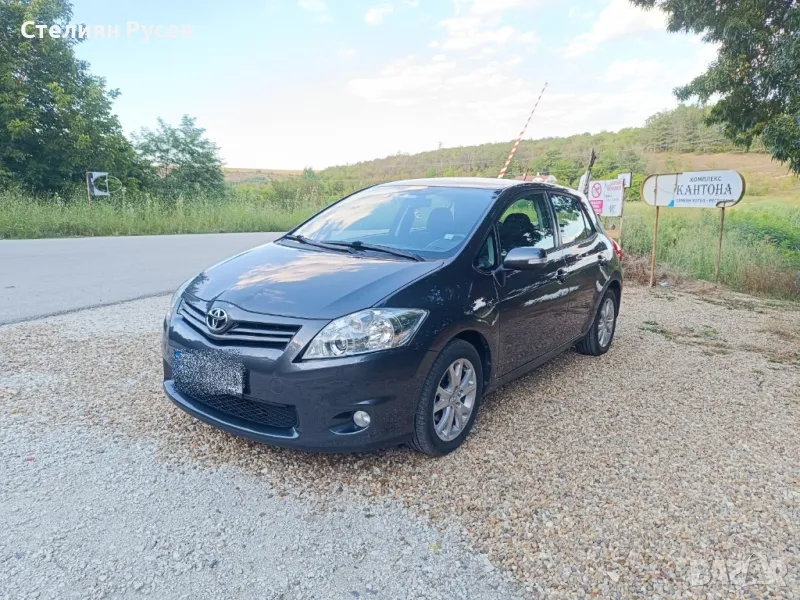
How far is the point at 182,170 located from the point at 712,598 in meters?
26.2

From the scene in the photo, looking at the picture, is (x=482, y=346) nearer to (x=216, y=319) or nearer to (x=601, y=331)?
(x=216, y=319)

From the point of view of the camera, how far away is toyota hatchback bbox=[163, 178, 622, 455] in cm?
278

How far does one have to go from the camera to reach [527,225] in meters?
4.13

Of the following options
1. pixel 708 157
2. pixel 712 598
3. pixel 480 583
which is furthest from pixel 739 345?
pixel 708 157

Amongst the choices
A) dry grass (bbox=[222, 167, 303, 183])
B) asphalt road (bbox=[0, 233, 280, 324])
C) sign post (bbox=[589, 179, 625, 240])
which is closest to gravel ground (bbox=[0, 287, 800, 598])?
asphalt road (bbox=[0, 233, 280, 324])

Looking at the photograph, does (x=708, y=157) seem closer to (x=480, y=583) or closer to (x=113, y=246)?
(x=113, y=246)

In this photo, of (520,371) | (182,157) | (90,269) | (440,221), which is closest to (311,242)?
(440,221)

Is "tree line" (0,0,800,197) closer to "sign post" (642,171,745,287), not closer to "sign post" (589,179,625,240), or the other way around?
"sign post" (642,171,745,287)

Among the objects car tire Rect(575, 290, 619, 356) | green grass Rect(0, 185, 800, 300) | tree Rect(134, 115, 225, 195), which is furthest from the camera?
tree Rect(134, 115, 225, 195)

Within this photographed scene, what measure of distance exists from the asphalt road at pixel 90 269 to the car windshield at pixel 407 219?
3761 mm

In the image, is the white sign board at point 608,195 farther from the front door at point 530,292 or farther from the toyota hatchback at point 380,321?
the toyota hatchback at point 380,321

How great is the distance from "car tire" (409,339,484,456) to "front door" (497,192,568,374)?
0.39m

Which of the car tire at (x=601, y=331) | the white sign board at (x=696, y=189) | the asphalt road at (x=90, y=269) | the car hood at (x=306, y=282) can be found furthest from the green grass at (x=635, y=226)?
the car hood at (x=306, y=282)

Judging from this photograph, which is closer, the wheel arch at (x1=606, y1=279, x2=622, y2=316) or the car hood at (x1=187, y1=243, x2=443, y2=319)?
the car hood at (x1=187, y1=243, x2=443, y2=319)
